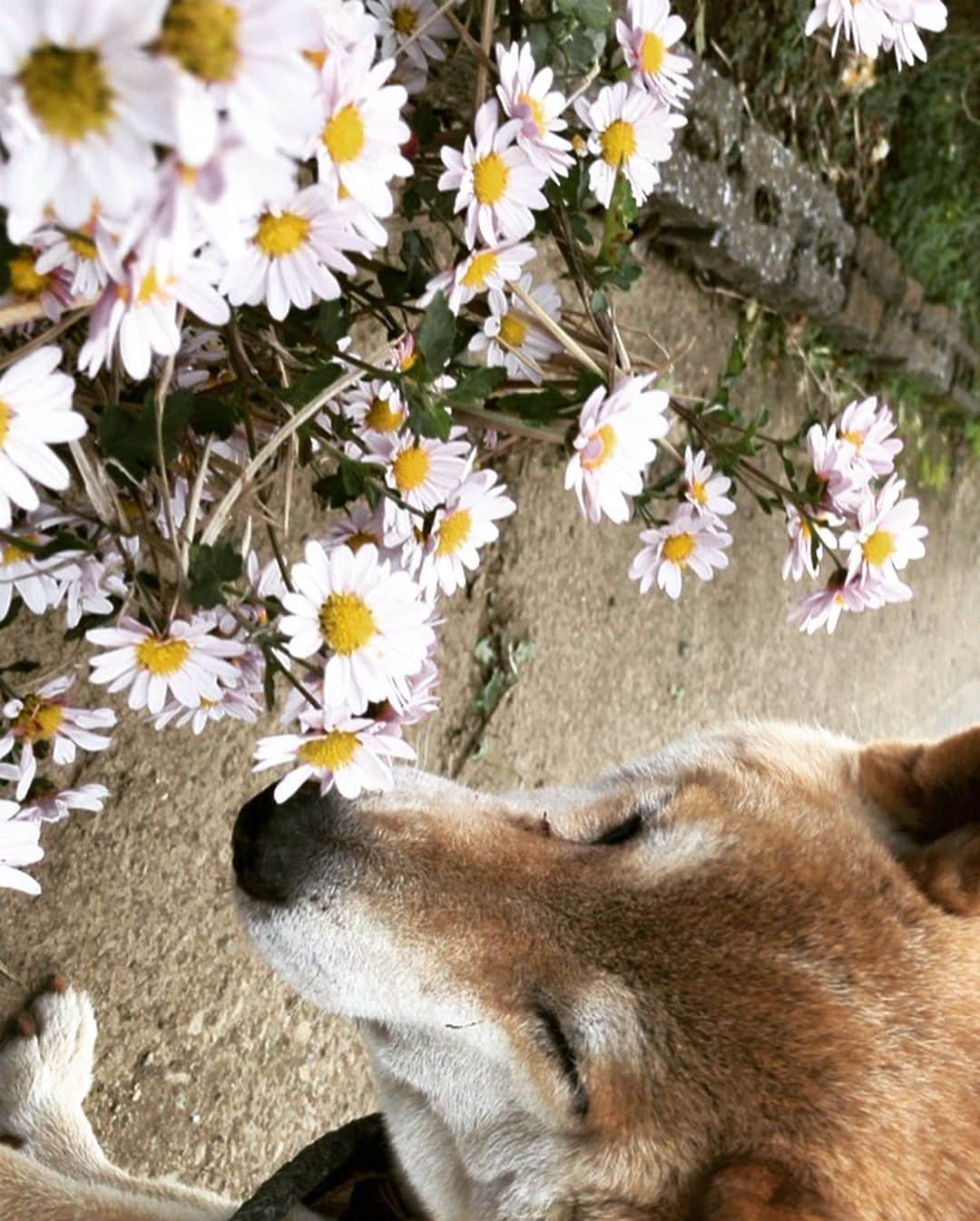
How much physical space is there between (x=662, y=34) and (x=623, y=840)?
132cm

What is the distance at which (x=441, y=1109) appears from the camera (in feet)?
6.70

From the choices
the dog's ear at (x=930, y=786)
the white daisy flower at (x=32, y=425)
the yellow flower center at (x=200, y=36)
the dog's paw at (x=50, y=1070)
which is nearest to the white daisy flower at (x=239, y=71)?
the yellow flower center at (x=200, y=36)

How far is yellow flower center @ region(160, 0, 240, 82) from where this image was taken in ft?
2.22

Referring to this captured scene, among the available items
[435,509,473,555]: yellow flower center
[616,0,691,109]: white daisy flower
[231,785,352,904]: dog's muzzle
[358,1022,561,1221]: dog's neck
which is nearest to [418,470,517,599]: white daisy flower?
[435,509,473,555]: yellow flower center

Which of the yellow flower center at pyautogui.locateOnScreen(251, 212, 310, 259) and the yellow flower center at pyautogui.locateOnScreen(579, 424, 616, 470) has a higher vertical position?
the yellow flower center at pyautogui.locateOnScreen(251, 212, 310, 259)

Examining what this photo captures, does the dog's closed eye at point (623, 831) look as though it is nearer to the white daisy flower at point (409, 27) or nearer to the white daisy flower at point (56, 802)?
the white daisy flower at point (56, 802)

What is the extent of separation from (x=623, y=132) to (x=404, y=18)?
368 mm

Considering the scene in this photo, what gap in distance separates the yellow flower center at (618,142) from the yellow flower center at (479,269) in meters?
0.36

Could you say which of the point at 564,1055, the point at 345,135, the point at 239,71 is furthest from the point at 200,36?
the point at 564,1055

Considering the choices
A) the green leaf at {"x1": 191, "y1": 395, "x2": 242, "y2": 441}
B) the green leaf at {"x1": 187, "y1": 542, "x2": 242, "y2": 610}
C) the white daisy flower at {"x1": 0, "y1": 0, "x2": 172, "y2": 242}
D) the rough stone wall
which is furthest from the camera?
the rough stone wall

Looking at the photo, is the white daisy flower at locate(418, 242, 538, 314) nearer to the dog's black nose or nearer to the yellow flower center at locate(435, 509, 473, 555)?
the yellow flower center at locate(435, 509, 473, 555)

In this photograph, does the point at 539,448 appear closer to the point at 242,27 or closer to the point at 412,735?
the point at 412,735

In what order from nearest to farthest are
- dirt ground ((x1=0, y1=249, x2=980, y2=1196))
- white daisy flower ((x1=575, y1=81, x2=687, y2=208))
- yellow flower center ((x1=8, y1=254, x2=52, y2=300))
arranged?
yellow flower center ((x1=8, y1=254, x2=52, y2=300))
white daisy flower ((x1=575, y1=81, x2=687, y2=208))
dirt ground ((x1=0, y1=249, x2=980, y2=1196))

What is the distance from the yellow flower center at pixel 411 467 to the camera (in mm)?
1612
